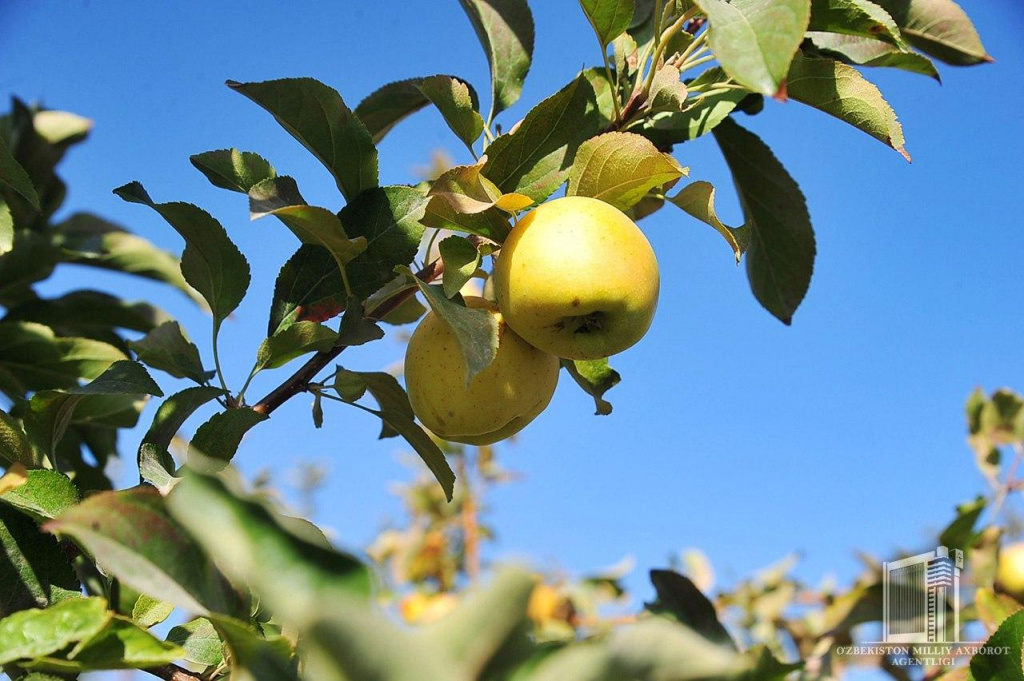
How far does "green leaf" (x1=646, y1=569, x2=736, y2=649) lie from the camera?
1.67 metres

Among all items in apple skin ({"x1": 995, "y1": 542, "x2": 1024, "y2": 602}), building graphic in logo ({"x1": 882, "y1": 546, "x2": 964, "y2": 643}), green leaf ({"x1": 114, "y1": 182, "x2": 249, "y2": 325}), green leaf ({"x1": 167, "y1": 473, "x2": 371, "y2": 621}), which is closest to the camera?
green leaf ({"x1": 167, "y1": 473, "x2": 371, "y2": 621})

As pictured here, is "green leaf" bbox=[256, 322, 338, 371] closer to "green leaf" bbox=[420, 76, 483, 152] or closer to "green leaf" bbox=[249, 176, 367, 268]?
"green leaf" bbox=[249, 176, 367, 268]

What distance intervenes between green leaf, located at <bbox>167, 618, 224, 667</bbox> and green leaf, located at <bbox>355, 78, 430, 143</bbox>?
3.08 feet

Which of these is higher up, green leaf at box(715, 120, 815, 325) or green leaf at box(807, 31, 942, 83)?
green leaf at box(807, 31, 942, 83)

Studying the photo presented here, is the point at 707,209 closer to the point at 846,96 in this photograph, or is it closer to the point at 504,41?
the point at 846,96

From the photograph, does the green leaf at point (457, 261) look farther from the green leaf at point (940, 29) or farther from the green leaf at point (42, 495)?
the green leaf at point (940, 29)

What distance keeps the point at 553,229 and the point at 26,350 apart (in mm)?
1464

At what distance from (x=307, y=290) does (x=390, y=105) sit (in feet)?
1.68

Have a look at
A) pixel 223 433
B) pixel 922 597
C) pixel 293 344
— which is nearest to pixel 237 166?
pixel 293 344

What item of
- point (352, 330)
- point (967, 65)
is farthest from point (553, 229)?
point (967, 65)

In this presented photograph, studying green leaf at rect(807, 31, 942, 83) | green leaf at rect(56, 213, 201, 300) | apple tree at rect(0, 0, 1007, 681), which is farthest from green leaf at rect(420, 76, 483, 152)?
green leaf at rect(56, 213, 201, 300)

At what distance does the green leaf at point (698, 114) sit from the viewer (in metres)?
1.41

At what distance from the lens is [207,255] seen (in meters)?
1.39

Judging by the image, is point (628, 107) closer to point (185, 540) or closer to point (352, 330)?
point (352, 330)
